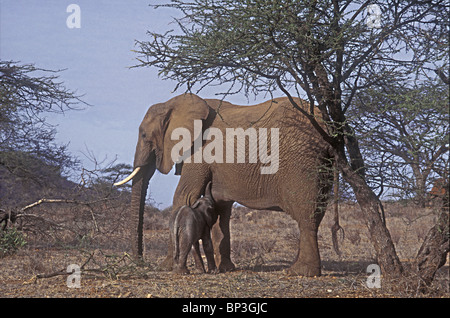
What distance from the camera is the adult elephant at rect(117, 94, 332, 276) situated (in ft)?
27.1

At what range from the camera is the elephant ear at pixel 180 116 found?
957 cm

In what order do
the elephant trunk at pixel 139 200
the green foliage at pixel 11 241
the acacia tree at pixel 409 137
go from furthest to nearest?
the green foliage at pixel 11 241 → the elephant trunk at pixel 139 200 → the acacia tree at pixel 409 137

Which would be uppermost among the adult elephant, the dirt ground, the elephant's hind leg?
the adult elephant

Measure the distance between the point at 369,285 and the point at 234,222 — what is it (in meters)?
13.0

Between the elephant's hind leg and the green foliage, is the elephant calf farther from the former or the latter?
the green foliage

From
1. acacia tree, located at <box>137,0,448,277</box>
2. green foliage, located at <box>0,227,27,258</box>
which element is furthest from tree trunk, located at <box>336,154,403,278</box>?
green foliage, located at <box>0,227,27,258</box>

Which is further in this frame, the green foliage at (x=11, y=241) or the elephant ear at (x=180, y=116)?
the green foliage at (x=11, y=241)

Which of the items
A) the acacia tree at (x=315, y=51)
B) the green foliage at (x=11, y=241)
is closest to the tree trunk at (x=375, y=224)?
the acacia tree at (x=315, y=51)

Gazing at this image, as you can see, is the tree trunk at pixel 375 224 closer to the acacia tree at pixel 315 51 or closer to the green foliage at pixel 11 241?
the acacia tree at pixel 315 51

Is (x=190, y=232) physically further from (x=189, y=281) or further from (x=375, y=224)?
(x=375, y=224)

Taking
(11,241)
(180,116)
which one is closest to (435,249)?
(180,116)

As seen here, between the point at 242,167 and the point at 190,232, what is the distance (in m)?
1.48

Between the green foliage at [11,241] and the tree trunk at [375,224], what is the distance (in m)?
6.48
